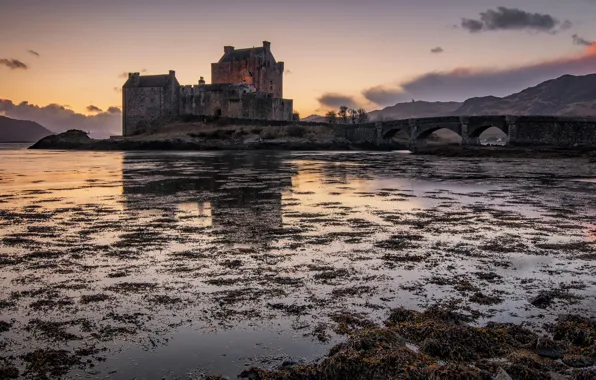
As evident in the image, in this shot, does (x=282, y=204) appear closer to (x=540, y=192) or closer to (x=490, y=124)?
(x=540, y=192)

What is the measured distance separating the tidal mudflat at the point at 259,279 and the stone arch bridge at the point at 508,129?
41.1m

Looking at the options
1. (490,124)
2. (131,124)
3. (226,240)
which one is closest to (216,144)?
(131,124)

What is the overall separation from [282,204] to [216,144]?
56.0 m

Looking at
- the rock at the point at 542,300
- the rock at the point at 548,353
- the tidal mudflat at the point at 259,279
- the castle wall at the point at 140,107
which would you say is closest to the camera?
the rock at the point at 548,353

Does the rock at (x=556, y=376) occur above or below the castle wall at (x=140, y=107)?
below

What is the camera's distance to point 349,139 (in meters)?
77.1

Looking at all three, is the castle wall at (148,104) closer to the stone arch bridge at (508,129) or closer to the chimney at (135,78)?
the chimney at (135,78)

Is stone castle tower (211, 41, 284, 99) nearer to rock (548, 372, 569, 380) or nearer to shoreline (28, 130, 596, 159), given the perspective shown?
shoreline (28, 130, 596, 159)

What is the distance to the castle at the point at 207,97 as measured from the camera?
76625 millimetres

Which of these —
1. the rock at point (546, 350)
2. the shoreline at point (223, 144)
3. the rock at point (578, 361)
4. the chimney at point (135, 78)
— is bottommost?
the rock at point (578, 361)

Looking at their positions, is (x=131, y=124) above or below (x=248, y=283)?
above

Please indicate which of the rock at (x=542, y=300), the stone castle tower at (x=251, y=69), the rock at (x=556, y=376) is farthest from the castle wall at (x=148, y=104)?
the rock at (x=556, y=376)

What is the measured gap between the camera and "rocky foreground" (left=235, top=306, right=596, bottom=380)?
4020mm

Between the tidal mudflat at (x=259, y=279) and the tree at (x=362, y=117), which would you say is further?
the tree at (x=362, y=117)
